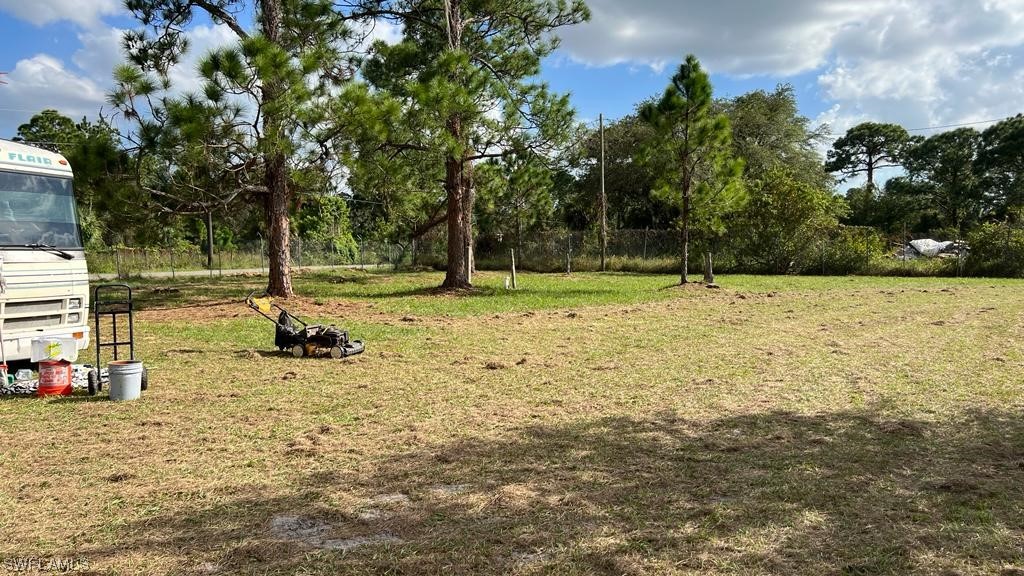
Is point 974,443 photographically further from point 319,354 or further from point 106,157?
point 106,157

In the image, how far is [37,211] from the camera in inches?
283

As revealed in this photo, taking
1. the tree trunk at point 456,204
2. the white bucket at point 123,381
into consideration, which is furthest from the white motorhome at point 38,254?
the tree trunk at point 456,204

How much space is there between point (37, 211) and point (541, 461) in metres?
6.14

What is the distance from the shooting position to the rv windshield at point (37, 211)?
6.87 meters

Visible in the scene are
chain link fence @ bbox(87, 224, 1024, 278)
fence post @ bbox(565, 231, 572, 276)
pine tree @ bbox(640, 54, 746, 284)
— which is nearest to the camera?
pine tree @ bbox(640, 54, 746, 284)

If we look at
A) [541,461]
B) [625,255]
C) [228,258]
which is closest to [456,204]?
[541,461]

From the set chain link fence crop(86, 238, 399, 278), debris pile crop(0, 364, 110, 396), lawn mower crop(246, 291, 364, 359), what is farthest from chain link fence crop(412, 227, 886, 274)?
debris pile crop(0, 364, 110, 396)

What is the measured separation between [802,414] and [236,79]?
10198 millimetres

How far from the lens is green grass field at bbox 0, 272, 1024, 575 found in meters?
3.16

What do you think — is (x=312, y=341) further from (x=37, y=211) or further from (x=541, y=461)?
(x=541, y=461)

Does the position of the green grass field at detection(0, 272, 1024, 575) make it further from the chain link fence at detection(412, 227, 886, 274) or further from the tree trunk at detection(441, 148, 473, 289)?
the chain link fence at detection(412, 227, 886, 274)

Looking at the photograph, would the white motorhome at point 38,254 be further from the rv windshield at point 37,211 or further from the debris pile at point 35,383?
the debris pile at point 35,383

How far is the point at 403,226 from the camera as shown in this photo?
3503 centimetres

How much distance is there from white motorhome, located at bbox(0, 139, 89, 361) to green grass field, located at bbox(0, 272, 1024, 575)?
3.07 feet
